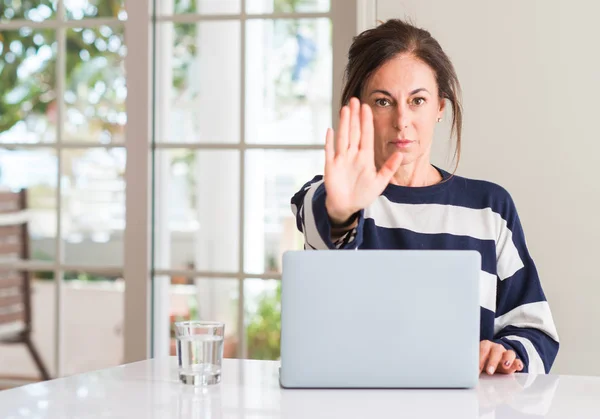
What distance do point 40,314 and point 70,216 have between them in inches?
32.0

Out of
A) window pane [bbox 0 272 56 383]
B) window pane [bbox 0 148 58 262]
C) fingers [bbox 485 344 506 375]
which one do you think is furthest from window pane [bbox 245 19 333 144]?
fingers [bbox 485 344 506 375]

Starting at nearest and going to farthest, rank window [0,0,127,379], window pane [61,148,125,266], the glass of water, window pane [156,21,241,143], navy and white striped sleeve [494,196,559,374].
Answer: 1. the glass of water
2. navy and white striped sleeve [494,196,559,374]
3. window pane [156,21,241,143]
4. window [0,0,127,379]
5. window pane [61,148,125,266]

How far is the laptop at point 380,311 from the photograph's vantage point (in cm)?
105

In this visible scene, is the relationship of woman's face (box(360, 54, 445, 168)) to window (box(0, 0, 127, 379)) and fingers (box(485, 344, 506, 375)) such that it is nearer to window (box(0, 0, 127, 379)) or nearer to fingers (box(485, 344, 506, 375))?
fingers (box(485, 344, 506, 375))

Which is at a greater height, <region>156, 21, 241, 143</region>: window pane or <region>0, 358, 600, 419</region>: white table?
<region>156, 21, 241, 143</region>: window pane

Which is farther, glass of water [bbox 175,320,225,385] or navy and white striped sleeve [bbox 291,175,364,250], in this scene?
navy and white striped sleeve [bbox 291,175,364,250]

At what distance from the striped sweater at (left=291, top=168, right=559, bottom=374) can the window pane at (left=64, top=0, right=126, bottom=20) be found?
4.42 meters

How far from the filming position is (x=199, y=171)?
15.7 ft

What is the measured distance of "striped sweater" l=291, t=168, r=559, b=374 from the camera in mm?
1606

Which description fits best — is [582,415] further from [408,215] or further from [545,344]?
[408,215]

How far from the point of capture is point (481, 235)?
167cm

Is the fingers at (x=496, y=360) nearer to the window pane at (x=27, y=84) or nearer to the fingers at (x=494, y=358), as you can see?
the fingers at (x=494, y=358)

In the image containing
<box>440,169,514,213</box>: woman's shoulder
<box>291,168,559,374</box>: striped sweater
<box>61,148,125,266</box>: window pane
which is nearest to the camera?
<box>291,168,559,374</box>: striped sweater

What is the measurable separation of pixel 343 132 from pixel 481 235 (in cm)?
62
